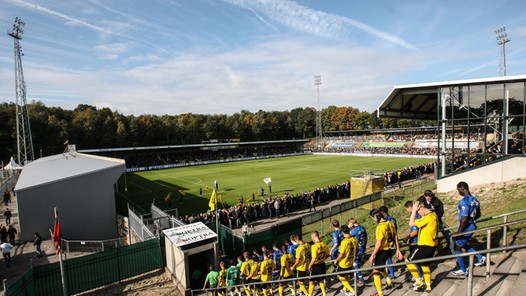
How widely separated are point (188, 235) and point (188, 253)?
815mm

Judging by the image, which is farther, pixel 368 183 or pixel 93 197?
pixel 368 183

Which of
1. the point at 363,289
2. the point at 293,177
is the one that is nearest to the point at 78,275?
the point at 363,289

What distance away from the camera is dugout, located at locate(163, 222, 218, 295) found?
10742mm

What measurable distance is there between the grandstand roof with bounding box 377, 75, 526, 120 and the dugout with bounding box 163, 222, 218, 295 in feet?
41.2

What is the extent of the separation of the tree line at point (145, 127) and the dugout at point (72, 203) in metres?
A: 40.3

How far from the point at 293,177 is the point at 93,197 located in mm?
24529

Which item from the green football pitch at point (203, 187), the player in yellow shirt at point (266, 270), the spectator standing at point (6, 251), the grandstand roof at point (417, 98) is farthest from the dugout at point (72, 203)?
the grandstand roof at point (417, 98)

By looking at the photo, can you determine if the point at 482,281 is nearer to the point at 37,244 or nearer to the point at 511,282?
the point at 511,282

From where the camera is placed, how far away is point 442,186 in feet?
53.2

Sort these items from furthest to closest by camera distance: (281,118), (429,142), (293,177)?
(281,118)
(429,142)
(293,177)

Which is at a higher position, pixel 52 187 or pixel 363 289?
pixel 52 187

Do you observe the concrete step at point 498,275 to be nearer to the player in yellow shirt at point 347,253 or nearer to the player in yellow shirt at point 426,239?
the player in yellow shirt at point 426,239

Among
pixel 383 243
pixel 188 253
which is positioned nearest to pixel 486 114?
pixel 383 243

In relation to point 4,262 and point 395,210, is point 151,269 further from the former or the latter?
point 395,210
